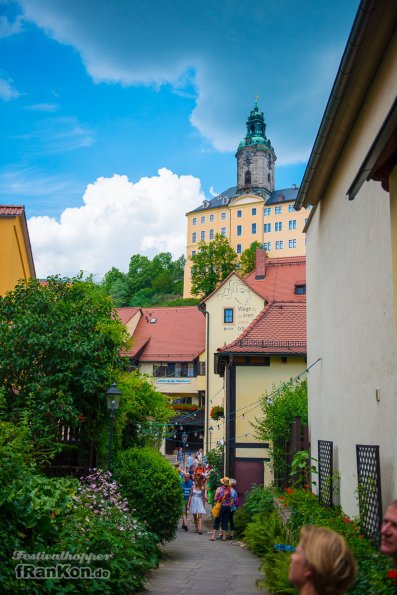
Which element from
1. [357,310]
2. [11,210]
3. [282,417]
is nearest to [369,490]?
[357,310]

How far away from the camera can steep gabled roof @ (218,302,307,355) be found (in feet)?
72.1

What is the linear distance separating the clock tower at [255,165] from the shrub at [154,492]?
93.8 m

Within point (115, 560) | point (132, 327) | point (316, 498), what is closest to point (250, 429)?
point (316, 498)

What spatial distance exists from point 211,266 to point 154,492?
237 ft

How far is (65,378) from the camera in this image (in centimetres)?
1270

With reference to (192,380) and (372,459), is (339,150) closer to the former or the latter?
(372,459)

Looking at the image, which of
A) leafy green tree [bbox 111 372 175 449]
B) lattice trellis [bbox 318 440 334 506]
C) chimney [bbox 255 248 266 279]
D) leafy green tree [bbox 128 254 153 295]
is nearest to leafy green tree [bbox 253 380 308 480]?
leafy green tree [bbox 111 372 175 449]

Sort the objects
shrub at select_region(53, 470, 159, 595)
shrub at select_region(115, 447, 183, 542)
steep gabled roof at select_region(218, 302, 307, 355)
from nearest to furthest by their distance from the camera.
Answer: shrub at select_region(53, 470, 159, 595), shrub at select_region(115, 447, 183, 542), steep gabled roof at select_region(218, 302, 307, 355)

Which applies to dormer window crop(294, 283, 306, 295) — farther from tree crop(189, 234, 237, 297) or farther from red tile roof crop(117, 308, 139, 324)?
tree crop(189, 234, 237, 297)

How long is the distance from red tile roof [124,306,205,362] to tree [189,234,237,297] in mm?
29956

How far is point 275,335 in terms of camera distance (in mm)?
Result: 22672

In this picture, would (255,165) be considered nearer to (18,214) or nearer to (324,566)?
(18,214)

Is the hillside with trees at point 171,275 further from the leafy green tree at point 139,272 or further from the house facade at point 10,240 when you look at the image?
the house facade at point 10,240

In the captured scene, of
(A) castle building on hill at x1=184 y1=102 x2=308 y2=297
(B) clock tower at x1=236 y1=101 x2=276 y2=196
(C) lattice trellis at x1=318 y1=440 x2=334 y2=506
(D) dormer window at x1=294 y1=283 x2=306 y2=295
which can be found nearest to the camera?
(C) lattice trellis at x1=318 y1=440 x2=334 y2=506
